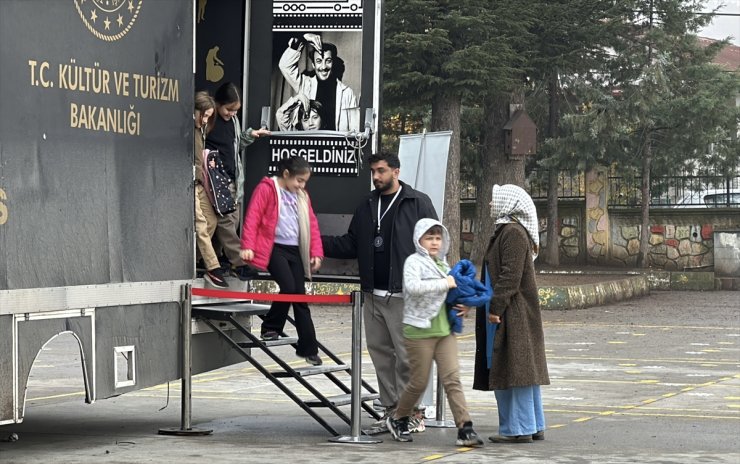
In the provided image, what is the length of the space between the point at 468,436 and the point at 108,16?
3.51 metres

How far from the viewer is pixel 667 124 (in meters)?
32.5

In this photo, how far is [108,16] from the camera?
29.9 ft

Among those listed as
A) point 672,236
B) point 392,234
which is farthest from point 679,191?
point 392,234

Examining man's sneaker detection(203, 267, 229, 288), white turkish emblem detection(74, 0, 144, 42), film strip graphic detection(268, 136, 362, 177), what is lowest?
man's sneaker detection(203, 267, 229, 288)

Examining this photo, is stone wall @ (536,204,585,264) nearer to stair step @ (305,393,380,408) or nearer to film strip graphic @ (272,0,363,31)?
film strip graphic @ (272,0,363,31)

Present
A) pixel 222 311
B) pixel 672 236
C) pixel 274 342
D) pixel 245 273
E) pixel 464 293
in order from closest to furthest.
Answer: pixel 464 293, pixel 222 311, pixel 274 342, pixel 245 273, pixel 672 236

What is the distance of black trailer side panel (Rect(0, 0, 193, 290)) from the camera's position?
828cm

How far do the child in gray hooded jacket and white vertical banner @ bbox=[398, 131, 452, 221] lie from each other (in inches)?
62.7

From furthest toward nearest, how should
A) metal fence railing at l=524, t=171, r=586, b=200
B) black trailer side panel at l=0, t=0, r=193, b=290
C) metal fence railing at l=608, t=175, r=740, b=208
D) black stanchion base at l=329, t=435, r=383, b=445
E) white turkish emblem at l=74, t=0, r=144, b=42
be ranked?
metal fence railing at l=524, t=171, r=586, b=200
metal fence railing at l=608, t=175, r=740, b=208
black stanchion base at l=329, t=435, r=383, b=445
white turkish emblem at l=74, t=0, r=144, b=42
black trailer side panel at l=0, t=0, r=193, b=290

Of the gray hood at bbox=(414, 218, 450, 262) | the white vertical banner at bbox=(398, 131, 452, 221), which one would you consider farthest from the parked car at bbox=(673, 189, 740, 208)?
the gray hood at bbox=(414, 218, 450, 262)

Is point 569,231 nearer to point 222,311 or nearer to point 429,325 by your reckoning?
point 222,311

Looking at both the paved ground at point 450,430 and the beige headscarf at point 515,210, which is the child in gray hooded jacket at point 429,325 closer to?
the paved ground at point 450,430

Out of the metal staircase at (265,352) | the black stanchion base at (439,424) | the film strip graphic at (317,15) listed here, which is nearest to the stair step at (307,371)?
the metal staircase at (265,352)

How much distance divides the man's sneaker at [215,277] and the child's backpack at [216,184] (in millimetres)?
432
